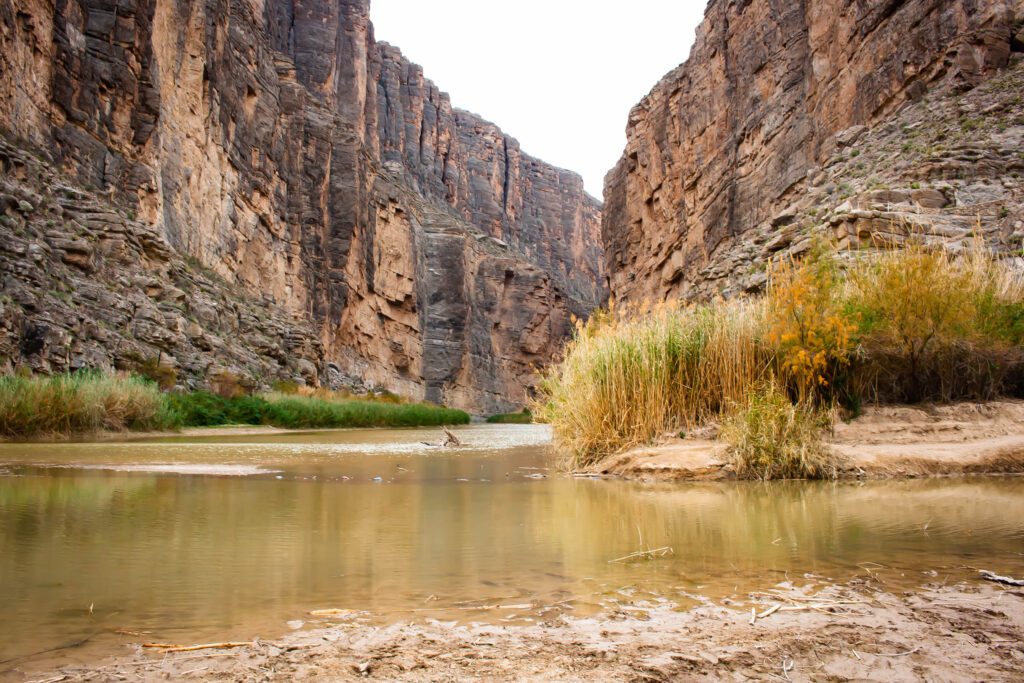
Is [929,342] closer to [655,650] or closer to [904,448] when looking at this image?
[904,448]

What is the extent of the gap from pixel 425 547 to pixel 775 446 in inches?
150

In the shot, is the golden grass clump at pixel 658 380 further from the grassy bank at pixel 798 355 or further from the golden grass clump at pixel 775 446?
the golden grass clump at pixel 775 446

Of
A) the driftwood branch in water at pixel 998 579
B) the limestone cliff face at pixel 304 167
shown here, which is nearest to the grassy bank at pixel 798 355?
the driftwood branch in water at pixel 998 579

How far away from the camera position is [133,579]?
2402 mm

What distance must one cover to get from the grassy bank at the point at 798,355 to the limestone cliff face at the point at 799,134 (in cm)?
683

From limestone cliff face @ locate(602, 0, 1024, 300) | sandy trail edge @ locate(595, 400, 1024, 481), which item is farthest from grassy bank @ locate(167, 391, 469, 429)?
limestone cliff face @ locate(602, 0, 1024, 300)

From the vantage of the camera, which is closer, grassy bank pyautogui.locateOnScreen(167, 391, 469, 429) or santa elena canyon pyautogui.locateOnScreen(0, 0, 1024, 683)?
santa elena canyon pyautogui.locateOnScreen(0, 0, 1024, 683)

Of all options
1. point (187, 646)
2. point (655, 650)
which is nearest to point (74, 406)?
point (187, 646)

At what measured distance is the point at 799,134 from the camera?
108 ft

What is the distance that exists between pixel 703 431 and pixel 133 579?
5.60 metres

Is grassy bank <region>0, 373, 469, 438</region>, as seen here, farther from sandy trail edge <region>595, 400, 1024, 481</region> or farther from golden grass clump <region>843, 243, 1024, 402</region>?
golden grass clump <region>843, 243, 1024, 402</region>

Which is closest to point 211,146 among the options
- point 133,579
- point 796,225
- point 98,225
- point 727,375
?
point 98,225

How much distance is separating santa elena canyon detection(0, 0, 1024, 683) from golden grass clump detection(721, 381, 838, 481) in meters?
0.03

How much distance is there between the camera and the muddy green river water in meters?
2.09
